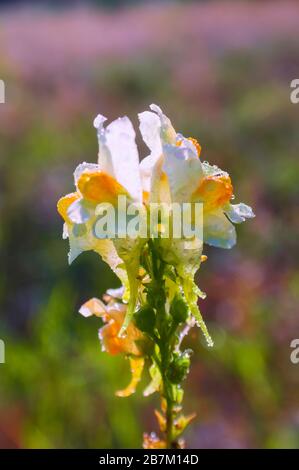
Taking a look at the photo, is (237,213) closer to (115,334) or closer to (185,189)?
(185,189)

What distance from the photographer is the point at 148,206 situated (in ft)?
4.33

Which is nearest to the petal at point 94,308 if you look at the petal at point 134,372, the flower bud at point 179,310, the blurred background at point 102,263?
the petal at point 134,372

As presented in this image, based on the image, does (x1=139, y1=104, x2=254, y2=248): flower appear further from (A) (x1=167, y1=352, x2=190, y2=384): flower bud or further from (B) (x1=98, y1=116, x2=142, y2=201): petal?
(A) (x1=167, y1=352, x2=190, y2=384): flower bud

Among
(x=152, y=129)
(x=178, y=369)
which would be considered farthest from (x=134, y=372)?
(x=152, y=129)

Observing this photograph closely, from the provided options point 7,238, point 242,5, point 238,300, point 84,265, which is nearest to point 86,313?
point 238,300

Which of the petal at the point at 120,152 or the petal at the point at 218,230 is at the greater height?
the petal at the point at 120,152

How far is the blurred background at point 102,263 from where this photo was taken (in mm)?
3584

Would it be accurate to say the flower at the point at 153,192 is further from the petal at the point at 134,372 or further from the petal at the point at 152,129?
the petal at the point at 134,372

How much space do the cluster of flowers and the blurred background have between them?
206cm

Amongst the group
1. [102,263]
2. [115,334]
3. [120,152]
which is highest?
[102,263]

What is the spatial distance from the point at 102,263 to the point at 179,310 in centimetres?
415

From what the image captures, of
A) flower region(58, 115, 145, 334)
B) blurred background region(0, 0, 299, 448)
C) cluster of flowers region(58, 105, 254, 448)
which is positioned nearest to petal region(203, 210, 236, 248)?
cluster of flowers region(58, 105, 254, 448)

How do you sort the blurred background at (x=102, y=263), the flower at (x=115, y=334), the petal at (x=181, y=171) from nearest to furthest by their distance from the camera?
the petal at (x=181, y=171) < the flower at (x=115, y=334) < the blurred background at (x=102, y=263)

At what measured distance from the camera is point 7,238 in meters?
6.15
